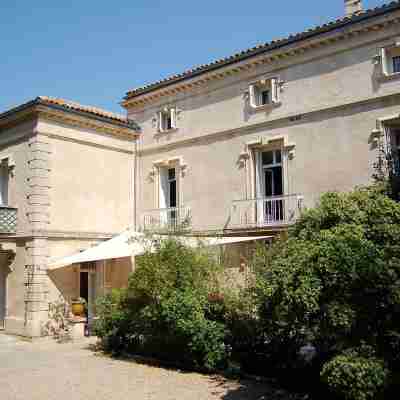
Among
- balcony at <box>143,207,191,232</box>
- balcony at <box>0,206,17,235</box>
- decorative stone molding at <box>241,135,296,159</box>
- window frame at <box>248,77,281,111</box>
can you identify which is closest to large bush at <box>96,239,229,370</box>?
decorative stone molding at <box>241,135,296,159</box>

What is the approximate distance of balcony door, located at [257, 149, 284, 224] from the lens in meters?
15.1

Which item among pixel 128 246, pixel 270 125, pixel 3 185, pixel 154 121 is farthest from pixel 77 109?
pixel 270 125

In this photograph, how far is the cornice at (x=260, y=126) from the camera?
13516 millimetres

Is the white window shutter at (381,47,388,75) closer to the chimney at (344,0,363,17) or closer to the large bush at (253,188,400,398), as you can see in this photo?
the chimney at (344,0,363,17)

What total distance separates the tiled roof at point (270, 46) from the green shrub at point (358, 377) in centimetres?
1045

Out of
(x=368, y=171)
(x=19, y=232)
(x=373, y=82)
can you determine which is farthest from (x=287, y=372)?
(x=19, y=232)

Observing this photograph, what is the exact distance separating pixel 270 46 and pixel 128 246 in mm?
7671

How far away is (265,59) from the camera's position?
15.4m

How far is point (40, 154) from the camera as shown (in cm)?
1558

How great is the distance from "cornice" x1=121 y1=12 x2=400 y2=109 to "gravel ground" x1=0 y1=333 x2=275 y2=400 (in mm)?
9885

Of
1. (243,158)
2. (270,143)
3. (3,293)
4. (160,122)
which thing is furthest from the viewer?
(160,122)

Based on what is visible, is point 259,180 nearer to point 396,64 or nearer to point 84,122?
point 396,64

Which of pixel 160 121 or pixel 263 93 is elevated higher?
pixel 263 93

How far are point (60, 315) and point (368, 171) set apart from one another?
1037 cm
